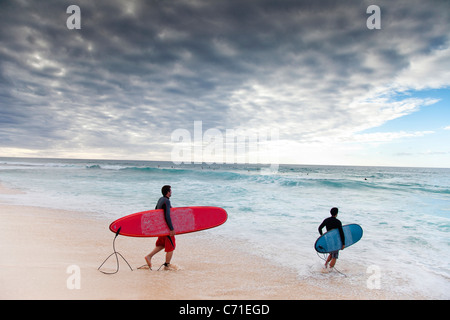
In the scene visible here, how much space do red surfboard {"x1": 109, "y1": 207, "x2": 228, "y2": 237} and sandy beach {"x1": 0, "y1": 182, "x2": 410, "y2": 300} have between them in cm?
64

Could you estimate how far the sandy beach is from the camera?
3.62m

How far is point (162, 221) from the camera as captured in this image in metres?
4.55

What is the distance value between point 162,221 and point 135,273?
3.04 ft

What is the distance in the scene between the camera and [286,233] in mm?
7781

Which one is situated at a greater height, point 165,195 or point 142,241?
point 165,195

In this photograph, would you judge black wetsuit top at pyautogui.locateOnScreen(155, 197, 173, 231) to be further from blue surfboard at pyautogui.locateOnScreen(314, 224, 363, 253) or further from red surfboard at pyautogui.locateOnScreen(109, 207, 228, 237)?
blue surfboard at pyautogui.locateOnScreen(314, 224, 363, 253)

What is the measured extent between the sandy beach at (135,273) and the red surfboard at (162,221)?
64 cm

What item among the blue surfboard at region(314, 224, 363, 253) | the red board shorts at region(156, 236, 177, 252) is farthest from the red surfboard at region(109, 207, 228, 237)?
the blue surfboard at region(314, 224, 363, 253)

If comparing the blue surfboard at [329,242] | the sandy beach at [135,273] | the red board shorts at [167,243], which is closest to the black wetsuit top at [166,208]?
the red board shorts at [167,243]

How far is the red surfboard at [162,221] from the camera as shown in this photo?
179 inches
